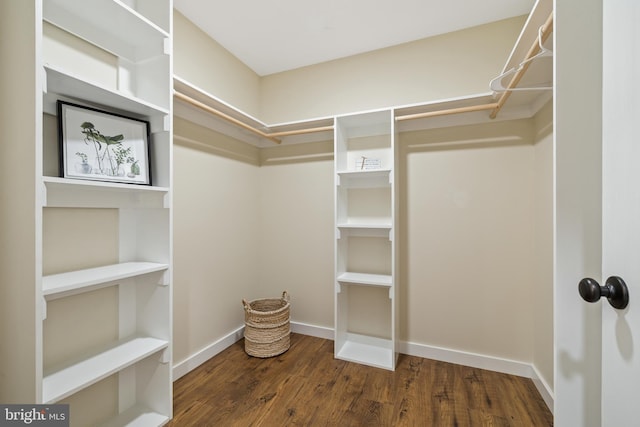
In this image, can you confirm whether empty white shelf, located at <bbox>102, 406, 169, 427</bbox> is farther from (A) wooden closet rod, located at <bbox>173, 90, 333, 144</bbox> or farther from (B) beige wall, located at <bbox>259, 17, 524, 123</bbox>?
(B) beige wall, located at <bbox>259, 17, 524, 123</bbox>

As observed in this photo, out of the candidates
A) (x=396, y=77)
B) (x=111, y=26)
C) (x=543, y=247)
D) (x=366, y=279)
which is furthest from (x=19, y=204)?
(x=543, y=247)

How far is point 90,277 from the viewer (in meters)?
1.26

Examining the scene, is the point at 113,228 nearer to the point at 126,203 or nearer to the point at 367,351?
the point at 126,203

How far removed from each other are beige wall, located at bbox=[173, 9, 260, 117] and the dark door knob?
2404 mm

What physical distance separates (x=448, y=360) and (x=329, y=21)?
9.00 feet

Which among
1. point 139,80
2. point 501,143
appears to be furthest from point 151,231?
point 501,143

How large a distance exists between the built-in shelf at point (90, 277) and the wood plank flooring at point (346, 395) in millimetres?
883

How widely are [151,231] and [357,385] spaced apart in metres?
1.65

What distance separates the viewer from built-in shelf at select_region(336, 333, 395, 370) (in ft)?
7.07

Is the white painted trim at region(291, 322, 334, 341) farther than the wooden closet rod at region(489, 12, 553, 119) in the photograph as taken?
Yes

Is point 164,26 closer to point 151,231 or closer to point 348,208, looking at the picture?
point 151,231

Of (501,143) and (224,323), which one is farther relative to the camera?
(224,323)

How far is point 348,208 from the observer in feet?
8.23

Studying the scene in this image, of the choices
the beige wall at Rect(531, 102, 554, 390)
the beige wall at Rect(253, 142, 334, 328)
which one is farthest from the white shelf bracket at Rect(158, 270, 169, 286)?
the beige wall at Rect(531, 102, 554, 390)
